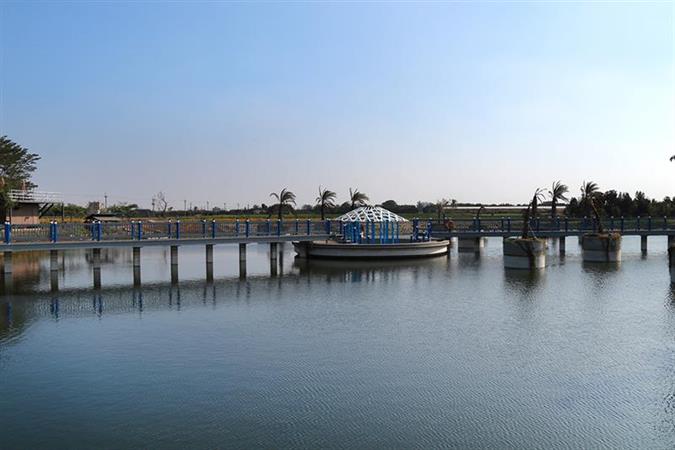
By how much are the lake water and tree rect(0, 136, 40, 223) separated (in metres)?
22.7

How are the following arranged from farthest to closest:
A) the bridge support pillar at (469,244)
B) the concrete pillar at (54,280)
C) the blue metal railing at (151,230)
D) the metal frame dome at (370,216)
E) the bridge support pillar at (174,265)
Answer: the bridge support pillar at (469,244) < the metal frame dome at (370,216) < the bridge support pillar at (174,265) < the blue metal railing at (151,230) < the concrete pillar at (54,280)

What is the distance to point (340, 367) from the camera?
1250 centimetres

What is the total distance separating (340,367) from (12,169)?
154ft

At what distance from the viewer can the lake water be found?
9.27 meters

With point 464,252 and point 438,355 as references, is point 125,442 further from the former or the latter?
point 464,252

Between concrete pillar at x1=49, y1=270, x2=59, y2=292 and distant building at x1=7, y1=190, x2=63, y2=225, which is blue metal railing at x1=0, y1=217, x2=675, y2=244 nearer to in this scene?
concrete pillar at x1=49, y1=270, x2=59, y2=292

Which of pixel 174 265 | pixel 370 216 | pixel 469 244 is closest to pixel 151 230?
pixel 174 265

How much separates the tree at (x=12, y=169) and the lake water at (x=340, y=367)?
895 inches

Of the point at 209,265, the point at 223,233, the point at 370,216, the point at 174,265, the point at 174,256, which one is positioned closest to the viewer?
the point at 174,265

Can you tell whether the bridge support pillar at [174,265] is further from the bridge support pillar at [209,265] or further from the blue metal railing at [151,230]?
the bridge support pillar at [209,265]

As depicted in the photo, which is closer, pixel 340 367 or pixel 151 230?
pixel 340 367

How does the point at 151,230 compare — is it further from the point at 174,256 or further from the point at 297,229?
the point at 297,229

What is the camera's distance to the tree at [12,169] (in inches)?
1718

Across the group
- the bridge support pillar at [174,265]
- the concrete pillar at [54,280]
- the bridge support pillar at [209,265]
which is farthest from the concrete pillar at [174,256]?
the concrete pillar at [54,280]
